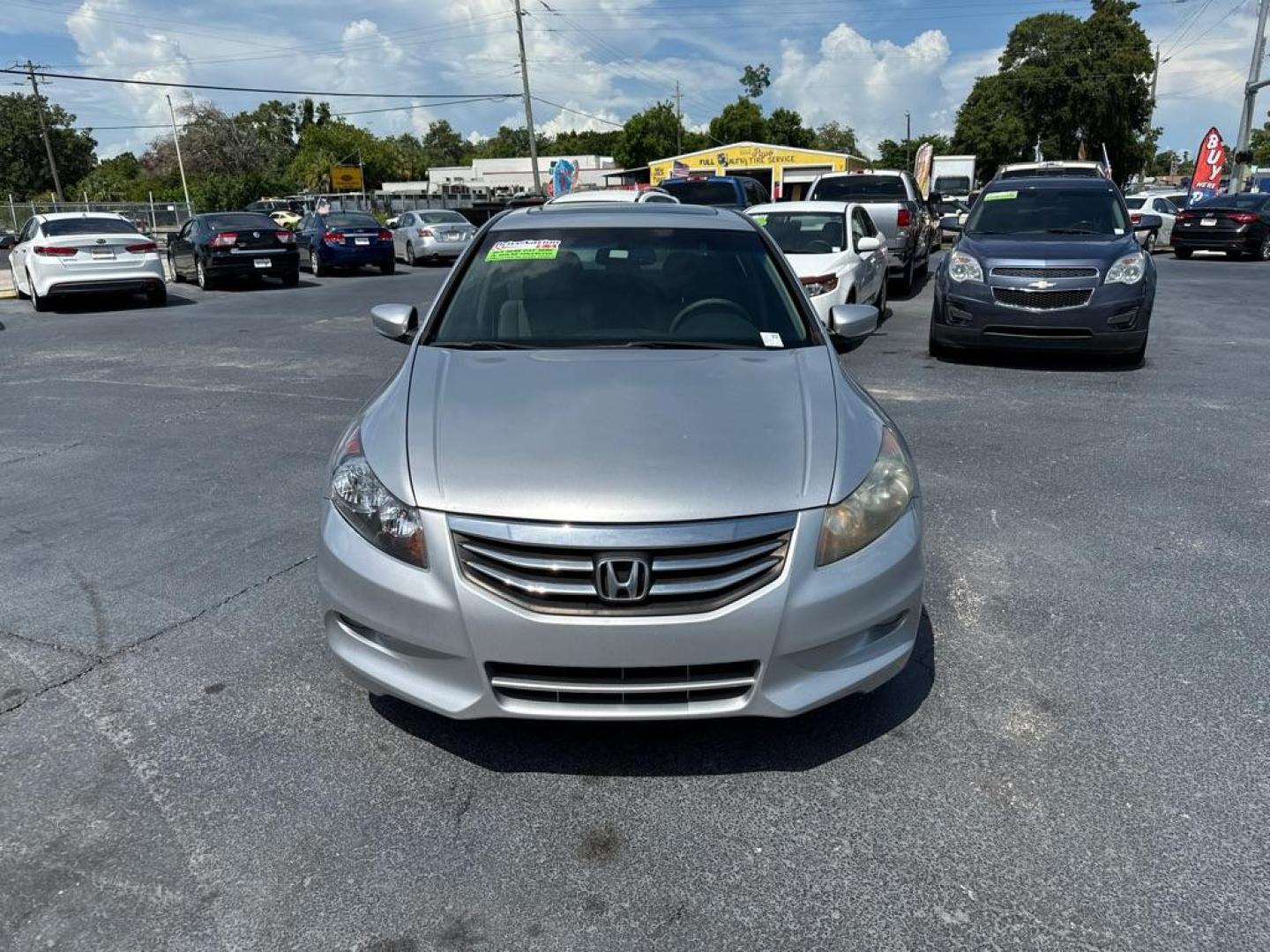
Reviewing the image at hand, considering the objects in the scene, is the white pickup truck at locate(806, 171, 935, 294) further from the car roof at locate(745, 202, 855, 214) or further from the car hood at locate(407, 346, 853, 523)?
the car hood at locate(407, 346, 853, 523)

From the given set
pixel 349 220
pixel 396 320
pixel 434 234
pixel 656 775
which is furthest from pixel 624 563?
pixel 434 234

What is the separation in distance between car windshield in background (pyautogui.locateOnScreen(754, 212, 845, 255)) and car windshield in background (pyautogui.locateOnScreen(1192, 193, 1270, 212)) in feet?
49.4

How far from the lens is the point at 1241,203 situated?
21.7m

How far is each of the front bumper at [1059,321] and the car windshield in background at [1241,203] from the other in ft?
52.7

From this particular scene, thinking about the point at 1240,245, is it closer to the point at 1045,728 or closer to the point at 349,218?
the point at 349,218

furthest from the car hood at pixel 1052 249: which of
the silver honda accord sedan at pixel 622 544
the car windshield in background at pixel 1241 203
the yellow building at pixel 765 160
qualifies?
the yellow building at pixel 765 160

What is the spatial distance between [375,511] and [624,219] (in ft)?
7.68

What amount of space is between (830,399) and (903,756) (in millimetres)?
1185

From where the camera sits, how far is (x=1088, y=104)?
5606 cm

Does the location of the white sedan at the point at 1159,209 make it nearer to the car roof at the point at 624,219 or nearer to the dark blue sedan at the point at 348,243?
the dark blue sedan at the point at 348,243

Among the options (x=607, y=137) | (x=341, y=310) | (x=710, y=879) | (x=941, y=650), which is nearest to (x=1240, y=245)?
(x=341, y=310)

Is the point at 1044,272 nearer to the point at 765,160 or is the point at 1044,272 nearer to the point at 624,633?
the point at 624,633

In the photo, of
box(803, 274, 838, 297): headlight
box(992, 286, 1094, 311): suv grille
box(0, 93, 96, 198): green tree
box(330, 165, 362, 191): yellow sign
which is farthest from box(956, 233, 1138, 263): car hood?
box(0, 93, 96, 198): green tree

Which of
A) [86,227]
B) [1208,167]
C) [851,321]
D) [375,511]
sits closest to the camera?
[375,511]
